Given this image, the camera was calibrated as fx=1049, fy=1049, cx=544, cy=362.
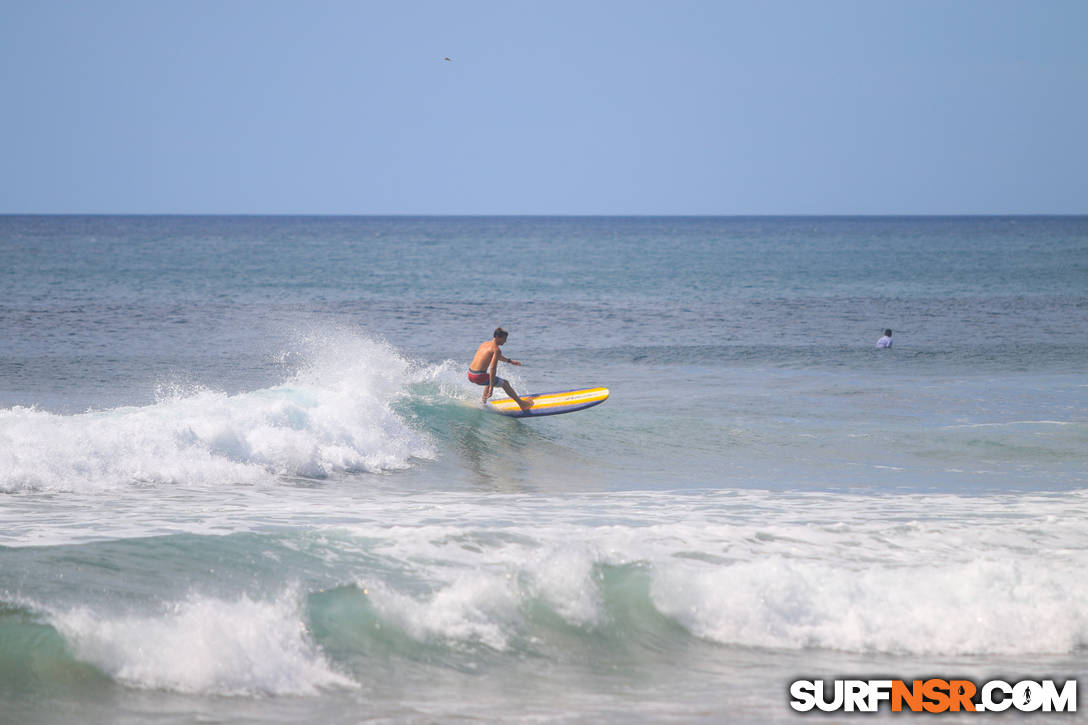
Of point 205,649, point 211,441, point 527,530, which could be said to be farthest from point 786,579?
point 211,441

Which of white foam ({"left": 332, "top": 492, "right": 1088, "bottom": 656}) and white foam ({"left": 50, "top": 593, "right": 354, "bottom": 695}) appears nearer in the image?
white foam ({"left": 50, "top": 593, "right": 354, "bottom": 695})

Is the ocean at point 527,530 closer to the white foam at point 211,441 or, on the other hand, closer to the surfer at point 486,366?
the white foam at point 211,441

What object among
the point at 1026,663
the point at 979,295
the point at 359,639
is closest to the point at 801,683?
the point at 1026,663

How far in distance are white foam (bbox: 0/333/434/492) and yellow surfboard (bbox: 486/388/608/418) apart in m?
1.97

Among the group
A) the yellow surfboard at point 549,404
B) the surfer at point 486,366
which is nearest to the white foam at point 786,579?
the surfer at point 486,366

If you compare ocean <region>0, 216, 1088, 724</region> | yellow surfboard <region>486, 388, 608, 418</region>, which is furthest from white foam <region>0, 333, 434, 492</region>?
yellow surfboard <region>486, 388, 608, 418</region>

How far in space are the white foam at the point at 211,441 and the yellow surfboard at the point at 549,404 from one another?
1967 millimetres

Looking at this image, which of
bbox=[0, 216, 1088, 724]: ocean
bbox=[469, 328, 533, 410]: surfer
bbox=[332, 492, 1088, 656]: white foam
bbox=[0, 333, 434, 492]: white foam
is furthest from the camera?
bbox=[469, 328, 533, 410]: surfer

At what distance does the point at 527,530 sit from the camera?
10234mm

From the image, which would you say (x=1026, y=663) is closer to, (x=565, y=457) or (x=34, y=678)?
(x=34, y=678)

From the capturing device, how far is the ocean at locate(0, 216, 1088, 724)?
22.4ft

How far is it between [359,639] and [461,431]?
913 centimetres

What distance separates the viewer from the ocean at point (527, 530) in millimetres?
6840

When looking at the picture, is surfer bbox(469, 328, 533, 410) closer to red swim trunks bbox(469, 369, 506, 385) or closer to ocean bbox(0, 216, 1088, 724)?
red swim trunks bbox(469, 369, 506, 385)
